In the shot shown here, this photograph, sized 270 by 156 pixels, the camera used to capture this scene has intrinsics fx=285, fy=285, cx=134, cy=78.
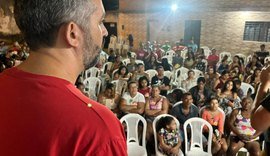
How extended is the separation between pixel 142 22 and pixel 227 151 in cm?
1082

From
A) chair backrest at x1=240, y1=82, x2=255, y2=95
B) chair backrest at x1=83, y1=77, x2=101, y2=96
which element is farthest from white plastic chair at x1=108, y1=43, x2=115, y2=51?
chair backrest at x1=240, y1=82, x2=255, y2=95

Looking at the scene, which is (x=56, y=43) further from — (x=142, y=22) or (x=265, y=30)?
(x=142, y=22)

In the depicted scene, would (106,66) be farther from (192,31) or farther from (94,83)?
(192,31)

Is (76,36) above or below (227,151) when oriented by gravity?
above

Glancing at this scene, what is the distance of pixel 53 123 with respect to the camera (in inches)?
23.6

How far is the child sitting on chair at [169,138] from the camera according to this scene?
3658 mm

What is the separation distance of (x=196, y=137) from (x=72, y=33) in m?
3.55

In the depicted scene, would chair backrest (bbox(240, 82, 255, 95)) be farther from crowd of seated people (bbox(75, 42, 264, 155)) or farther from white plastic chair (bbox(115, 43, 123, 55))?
white plastic chair (bbox(115, 43, 123, 55))

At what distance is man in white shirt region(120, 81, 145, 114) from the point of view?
472cm

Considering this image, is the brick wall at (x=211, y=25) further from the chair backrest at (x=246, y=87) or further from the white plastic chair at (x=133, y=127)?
the white plastic chair at (x=133, y=127)

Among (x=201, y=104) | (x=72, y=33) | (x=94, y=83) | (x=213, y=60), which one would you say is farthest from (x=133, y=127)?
(x=213, y=60)

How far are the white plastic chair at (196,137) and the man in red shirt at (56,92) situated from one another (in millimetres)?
3345

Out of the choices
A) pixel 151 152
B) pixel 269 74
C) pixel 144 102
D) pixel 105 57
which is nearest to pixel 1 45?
pixel 105 57

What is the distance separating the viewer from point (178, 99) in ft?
16.9
